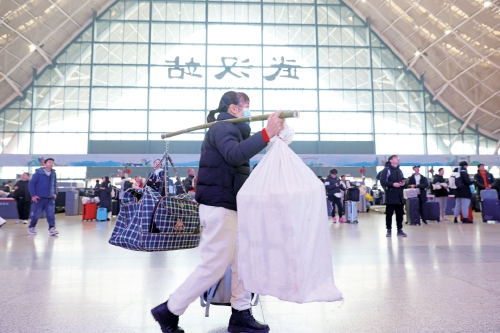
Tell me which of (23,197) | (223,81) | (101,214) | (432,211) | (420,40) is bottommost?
(101,214)

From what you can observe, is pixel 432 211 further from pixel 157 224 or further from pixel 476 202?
pixel 157 224

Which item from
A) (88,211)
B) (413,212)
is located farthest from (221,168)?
(88,211)

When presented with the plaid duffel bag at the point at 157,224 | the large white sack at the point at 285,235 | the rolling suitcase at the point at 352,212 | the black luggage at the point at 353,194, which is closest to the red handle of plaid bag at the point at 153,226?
the plaid duffel bag at the point at 157,224

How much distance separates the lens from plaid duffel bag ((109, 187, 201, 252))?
2158 mm

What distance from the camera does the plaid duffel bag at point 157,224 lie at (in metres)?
2.16

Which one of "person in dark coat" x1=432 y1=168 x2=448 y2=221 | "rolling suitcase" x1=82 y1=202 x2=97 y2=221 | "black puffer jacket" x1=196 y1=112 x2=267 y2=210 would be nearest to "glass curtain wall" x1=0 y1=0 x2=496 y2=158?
"rolling suitcase" x1=82 y1=202 x2=97 y2=221

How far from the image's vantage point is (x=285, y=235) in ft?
5.69

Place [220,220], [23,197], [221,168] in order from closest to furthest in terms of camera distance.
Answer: [220,220] → [221,168] → [23,197]

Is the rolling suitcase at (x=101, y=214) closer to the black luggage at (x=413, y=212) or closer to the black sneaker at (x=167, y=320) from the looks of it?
the black luggage at (x=413, y=212)

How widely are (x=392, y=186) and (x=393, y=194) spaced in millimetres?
153

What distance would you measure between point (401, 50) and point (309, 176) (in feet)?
99.6

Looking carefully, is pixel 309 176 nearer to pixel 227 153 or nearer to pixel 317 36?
pixel 227 153

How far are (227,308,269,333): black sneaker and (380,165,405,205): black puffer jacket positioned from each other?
5837 millimetres

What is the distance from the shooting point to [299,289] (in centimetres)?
171
